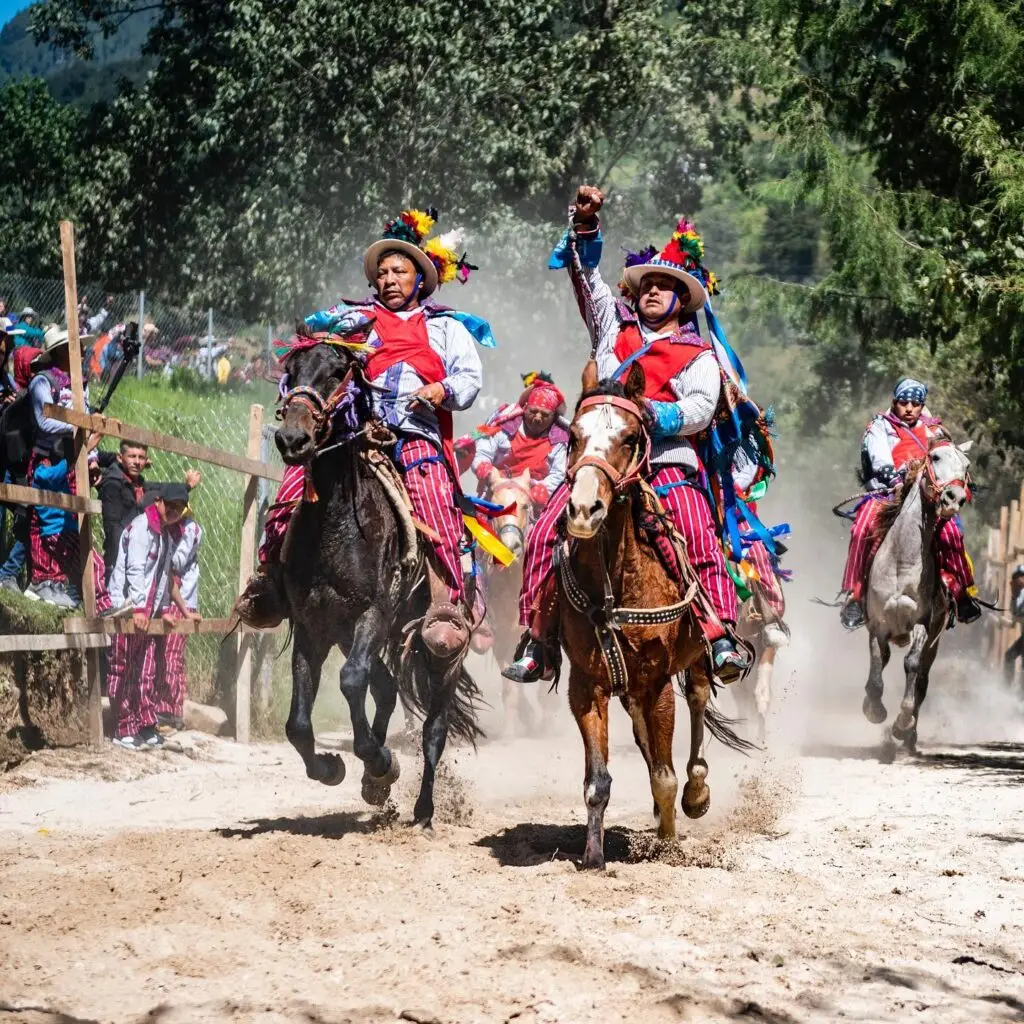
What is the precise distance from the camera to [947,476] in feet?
41.3

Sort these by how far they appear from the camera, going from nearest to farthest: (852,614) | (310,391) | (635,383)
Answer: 1. (635,383)
2. (310,391)
3. (852,614)

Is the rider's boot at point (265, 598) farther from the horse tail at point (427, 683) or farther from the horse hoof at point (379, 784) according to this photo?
the horse hoof at point (379, 784)

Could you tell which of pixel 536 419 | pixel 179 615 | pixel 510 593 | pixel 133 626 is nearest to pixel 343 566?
pixel 133 626

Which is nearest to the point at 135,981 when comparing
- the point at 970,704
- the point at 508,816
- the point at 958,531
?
the point at 508,816

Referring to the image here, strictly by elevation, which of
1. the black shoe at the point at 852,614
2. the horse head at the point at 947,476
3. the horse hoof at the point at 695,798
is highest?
the horse head at the point at 947,476

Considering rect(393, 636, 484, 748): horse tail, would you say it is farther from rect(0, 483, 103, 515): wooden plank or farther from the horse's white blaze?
rect(0, 483, 103, 515): wooden plank

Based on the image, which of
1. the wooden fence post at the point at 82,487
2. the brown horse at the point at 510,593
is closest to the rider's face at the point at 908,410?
the brown horse at the point at 510,593

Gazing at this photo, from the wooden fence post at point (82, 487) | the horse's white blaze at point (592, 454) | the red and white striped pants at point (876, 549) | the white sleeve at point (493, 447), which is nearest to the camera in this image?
the horse's white blaze at point (592, 454)

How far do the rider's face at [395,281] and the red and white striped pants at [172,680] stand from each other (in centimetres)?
385

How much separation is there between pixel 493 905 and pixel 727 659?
6.59 ft

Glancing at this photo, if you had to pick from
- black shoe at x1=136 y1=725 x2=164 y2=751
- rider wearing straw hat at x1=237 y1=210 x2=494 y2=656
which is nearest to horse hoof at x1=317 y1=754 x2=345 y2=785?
rider wearing straw hat at x1=237 y1=210 x2=494 y2=656

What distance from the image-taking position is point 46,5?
34.3 metres

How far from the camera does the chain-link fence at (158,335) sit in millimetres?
17938

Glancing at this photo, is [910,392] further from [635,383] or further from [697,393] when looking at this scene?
[635,383]
